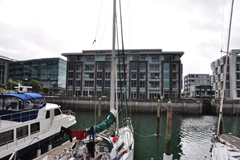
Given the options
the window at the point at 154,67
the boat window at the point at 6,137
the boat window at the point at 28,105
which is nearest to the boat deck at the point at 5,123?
the boat window at the point at 6,137

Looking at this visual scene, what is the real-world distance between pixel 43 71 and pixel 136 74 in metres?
61.3

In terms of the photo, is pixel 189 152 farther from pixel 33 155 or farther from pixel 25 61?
pixel 25 61

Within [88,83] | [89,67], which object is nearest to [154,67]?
[89,67]

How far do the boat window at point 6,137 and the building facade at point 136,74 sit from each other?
46.5 metres

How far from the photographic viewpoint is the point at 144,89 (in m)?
62.4

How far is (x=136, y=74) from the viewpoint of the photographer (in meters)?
63.2

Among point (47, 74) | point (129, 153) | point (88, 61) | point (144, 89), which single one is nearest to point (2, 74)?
point (47, 74)

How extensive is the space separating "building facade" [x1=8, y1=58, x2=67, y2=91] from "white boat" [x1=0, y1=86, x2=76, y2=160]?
3166 inches

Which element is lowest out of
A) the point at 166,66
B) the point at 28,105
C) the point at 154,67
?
the point at 28,105

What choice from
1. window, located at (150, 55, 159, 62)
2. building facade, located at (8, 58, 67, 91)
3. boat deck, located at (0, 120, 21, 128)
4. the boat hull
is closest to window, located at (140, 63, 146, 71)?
window, located at (150, 55, 159, 62)

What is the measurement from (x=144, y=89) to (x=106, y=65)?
1827 cm

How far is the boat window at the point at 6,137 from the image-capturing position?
11.1 metres

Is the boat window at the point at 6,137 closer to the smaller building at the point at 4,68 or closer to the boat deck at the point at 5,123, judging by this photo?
the boat deck at the point at 5,123

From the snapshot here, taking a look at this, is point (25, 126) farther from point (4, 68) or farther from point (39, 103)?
point (4, 68)
